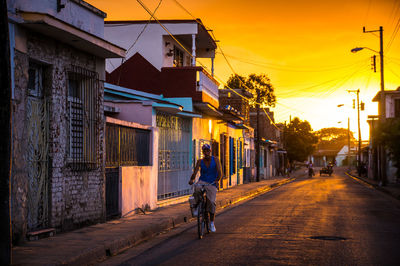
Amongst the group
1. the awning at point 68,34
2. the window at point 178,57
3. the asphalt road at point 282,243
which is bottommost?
the asphalt road at point 282,243

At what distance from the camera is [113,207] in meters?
13.6

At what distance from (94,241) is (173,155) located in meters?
9.98

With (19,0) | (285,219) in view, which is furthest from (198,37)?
(19,0)

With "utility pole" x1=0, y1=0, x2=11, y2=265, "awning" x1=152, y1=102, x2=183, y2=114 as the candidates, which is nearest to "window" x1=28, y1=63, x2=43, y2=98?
"utility pole" x1=0, y1=0, x2=11, y2=265

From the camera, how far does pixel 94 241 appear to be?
9680 millimetres

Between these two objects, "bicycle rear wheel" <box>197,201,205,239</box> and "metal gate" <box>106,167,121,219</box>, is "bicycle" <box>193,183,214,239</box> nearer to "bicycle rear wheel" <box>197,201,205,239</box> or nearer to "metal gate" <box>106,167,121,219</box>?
"bicycle rear wheel" <box>197,201,205,239</box>

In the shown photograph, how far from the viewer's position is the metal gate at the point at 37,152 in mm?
10180

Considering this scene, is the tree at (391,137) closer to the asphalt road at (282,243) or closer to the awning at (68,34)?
the asphalt road at (282,243)

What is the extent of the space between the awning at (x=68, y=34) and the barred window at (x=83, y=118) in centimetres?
55

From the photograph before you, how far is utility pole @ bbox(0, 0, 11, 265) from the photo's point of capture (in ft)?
23.2

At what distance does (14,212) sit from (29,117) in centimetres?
198

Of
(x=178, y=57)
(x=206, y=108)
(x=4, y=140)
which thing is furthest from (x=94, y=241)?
(x=178, y=57)

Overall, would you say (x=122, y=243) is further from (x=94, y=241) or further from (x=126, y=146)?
(x=126, y=146)

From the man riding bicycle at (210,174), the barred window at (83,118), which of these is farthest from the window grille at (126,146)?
the man riding bicycle at (210,174)
